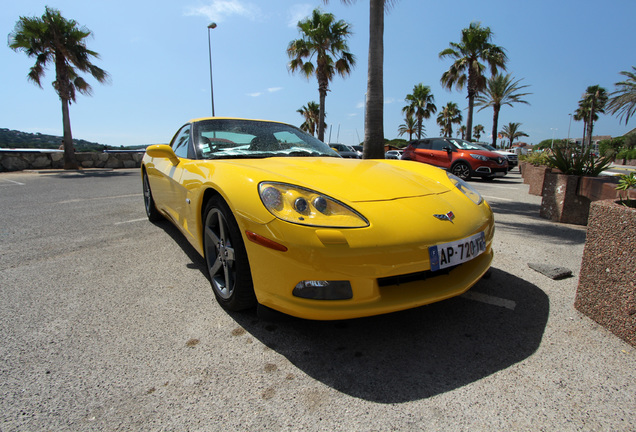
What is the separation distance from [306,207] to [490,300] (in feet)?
4.69

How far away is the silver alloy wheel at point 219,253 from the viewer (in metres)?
1.98

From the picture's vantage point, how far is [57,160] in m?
16.6

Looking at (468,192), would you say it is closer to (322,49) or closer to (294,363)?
(294,363)

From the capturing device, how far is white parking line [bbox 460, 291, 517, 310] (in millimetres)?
2166

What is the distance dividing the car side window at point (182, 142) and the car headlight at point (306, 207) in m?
1.51

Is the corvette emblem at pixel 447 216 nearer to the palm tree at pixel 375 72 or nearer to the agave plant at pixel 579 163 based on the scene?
the agave plant at pixel 579 163

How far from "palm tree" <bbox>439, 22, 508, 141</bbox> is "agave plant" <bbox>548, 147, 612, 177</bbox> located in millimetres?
17536

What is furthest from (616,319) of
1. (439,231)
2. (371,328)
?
(371,328)

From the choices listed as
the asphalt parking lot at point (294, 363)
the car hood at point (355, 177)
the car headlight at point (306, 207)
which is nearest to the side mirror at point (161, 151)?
the car hood at point (355, 177)

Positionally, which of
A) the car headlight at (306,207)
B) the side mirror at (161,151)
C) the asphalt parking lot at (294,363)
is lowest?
the asphalt parking lot at (294,363)

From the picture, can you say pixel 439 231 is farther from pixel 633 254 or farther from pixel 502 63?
pixel 502 63

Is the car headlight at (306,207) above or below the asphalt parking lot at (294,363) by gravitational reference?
above

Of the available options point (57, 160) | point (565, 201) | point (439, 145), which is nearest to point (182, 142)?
point (565, 201)

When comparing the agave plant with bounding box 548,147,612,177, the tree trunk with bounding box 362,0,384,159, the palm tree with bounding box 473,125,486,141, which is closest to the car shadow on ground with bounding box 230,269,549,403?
the agave plant with bounding box 548,147,612,177
